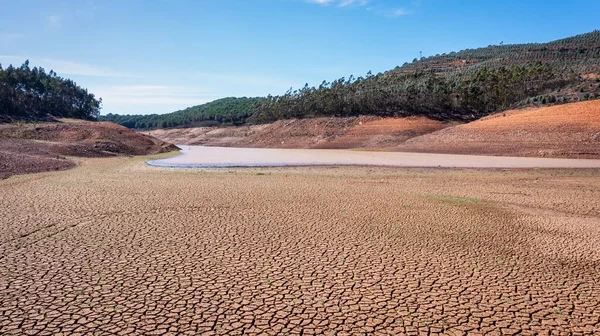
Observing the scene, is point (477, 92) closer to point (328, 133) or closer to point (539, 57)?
point (328, 133)

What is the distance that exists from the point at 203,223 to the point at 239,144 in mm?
69441

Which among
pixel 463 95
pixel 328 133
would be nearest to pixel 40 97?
pixel 328 133

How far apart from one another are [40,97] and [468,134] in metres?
85.1

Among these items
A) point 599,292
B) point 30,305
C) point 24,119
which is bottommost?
point 599,292

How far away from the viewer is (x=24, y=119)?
63969 mm

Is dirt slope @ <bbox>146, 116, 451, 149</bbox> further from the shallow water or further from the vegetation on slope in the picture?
the shallow water

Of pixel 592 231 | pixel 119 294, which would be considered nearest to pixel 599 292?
pixel 592 231

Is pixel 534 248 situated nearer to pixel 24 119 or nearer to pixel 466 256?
pixel 466 256

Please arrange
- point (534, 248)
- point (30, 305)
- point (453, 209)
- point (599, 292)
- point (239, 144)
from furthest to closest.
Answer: point (239, 144) < point (453, 209) < point (534, 248) < point (599, 292) < point (30, 305)

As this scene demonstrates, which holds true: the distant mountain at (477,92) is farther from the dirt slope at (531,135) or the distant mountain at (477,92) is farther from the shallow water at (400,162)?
the shallow water at (400,162)

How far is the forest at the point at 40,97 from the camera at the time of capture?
68.1 meters

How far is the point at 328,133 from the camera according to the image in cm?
6606

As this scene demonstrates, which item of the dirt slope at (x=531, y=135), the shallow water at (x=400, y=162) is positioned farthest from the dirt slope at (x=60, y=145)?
the dirt slope at (x=531, y=135)

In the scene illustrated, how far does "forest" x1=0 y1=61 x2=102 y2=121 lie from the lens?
2680 inches
